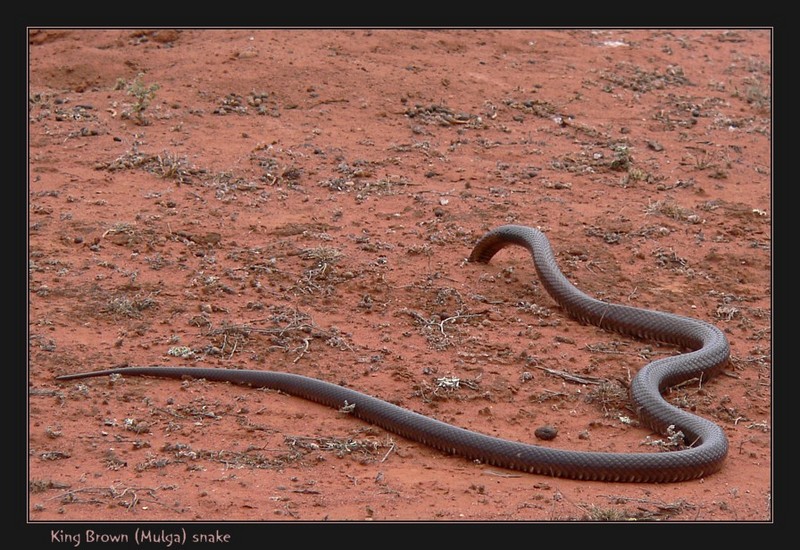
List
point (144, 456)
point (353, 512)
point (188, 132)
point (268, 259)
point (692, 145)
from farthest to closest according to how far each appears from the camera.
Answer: point (692, 145), point (188, 132), point (268, 259), point (144, 456), point (353, 512)

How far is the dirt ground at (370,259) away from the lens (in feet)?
20.3

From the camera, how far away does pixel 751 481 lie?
6457 millimetres

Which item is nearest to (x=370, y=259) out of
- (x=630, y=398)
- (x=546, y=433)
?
(x=630, y=398)

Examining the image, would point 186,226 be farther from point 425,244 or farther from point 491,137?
point 491,137

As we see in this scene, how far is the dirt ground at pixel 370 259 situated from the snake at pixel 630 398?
99mm

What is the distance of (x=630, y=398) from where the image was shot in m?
7.31

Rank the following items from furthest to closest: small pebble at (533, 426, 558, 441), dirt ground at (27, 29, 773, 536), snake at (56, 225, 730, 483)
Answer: small pebble at (533, 426, 558, 441), snake at (56, 225, 730, 483), dirt ground at (27, 29, 773, 536)

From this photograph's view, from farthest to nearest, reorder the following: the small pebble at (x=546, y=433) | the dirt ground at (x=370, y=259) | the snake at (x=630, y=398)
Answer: the small pebble at (x=546, y=433)
the snake at (x=630, y=398)
the dirt ground at (x=370, y=259)

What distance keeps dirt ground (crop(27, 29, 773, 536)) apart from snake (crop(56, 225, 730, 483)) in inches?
3.9

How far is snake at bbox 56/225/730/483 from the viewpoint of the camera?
638 centimetres

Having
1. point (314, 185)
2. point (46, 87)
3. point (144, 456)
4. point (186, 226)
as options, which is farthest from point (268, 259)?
point (46, 87)

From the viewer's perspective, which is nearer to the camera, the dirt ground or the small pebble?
the dirt ground

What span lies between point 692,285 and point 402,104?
4783 millimetres

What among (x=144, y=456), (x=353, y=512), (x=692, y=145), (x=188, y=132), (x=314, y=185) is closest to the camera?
(x=353, y=512)
